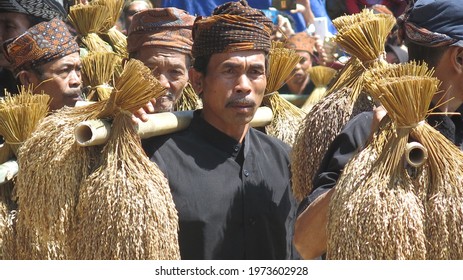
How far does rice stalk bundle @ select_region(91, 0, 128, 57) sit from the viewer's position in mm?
5785

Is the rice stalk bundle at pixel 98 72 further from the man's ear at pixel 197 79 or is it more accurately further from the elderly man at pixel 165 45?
the man's ear at pixel 197 79

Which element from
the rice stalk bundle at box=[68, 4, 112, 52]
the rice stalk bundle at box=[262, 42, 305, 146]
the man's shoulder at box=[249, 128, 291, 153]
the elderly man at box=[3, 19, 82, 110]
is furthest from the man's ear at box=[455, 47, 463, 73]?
the rice stalk bundle at box=[68, 4, 112, 52]

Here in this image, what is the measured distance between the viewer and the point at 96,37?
5.66 metres

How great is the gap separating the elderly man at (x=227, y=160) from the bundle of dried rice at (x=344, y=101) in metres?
0.12

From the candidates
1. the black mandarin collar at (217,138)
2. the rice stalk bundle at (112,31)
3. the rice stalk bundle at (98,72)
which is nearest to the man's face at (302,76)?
the rice stalk bundle at (112,31)

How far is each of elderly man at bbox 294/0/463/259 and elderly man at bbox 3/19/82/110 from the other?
1.49 meters

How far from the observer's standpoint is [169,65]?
4.60 meters

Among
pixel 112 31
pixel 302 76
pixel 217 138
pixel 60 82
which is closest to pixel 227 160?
pixel 217 138

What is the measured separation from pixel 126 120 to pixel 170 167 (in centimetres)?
31

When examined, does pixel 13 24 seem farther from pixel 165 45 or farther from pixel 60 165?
pixel 60 165

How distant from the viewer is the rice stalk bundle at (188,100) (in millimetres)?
4968

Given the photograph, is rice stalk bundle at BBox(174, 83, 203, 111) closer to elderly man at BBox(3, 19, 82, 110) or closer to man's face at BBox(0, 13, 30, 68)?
elderly man at BBox(3, 19, 82, 110)
